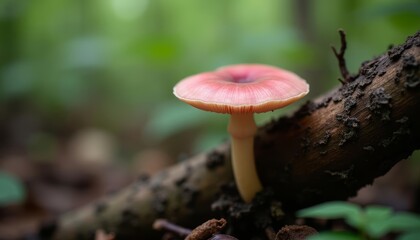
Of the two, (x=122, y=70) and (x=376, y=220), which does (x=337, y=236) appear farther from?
(x=122, y=70)

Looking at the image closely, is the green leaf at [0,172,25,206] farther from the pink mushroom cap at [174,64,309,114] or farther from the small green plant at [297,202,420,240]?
the small green plant at [297,202,420,240]

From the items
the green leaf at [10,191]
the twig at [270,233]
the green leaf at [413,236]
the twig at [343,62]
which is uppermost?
the green leaf at [10,191]

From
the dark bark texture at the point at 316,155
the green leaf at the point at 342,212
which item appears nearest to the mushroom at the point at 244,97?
the dark bark texture at the point at 316,155

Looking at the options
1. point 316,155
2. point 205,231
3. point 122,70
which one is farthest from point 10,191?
point 122,70

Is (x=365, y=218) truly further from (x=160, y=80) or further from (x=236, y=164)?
(x=160, y=80)

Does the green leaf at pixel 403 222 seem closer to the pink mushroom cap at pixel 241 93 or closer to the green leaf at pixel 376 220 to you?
the green leaf at pixel 376 220

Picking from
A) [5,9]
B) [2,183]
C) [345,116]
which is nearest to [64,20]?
[5,9]

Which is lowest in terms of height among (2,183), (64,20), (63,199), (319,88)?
(2,183)
